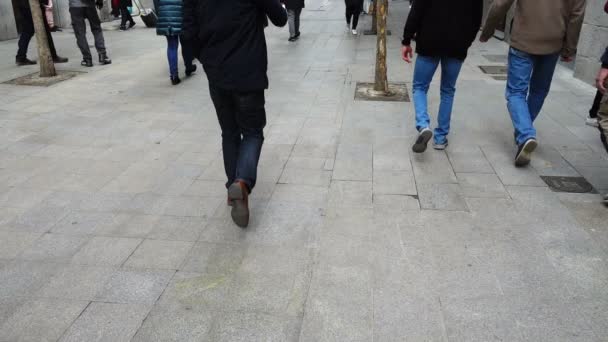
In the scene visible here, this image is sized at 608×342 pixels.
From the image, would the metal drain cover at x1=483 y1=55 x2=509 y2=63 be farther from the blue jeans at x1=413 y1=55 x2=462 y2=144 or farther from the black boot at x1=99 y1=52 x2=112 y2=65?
the black boot at x1=99 y1=52 x2=112 y2=65

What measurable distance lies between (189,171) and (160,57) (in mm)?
6412

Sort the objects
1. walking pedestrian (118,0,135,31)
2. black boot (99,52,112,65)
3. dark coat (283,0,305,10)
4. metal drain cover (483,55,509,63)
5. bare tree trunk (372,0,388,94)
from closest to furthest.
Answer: bare tree trunk (372,0,388,94) → black boot (99,52,112,65) → metal drain cover (483,55,509,63) → dark coat (283,0,305,10) → walking pedestrian (118,0,135,31)

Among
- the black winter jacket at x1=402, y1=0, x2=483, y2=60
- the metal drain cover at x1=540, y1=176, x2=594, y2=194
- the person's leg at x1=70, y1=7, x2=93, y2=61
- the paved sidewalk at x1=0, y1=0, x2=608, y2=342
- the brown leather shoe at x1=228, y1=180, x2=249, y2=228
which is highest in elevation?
the black winter jacket at x1=402, y1=0, x2=483, y2=60

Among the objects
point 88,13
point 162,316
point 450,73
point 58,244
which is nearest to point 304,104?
point 450,73

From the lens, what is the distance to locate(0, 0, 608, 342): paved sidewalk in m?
2.49

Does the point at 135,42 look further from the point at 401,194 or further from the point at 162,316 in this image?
the point at 162,316

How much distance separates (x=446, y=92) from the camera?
4.77 meters

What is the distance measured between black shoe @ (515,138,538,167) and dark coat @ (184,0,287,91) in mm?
2456

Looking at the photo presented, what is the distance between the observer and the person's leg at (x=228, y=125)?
3.31 meters

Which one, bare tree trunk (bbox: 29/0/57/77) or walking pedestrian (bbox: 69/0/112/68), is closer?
bare tree trunk (bbox: 29/0/57/77)

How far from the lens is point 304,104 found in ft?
21.2

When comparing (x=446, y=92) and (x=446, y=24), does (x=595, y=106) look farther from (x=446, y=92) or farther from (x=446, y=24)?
(x=446, y=24)

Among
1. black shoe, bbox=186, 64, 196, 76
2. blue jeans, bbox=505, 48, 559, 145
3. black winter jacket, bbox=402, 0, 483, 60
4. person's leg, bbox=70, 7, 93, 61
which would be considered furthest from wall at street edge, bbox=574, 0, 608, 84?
person's leg, bbox=70, 7, 93, 61

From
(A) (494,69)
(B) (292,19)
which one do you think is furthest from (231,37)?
(B) (292,19)
